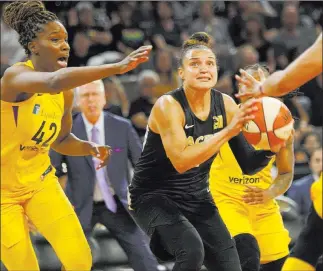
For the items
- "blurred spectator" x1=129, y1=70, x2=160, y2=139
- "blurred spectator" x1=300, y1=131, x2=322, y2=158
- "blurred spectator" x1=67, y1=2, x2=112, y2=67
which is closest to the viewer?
"blurred spectator" x1=300, y1=131, x2=322, y2=158

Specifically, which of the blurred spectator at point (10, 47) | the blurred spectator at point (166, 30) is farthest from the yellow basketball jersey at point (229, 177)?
the blurred spectator at point (166, 30)

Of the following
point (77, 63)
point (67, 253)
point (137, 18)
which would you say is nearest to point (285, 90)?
point (67, 253)

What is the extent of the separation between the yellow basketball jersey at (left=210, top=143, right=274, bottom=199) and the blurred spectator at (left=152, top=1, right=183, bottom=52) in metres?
5.13

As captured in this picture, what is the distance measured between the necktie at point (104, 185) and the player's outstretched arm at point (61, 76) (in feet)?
7.34

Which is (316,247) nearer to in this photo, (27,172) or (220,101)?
(220,101)

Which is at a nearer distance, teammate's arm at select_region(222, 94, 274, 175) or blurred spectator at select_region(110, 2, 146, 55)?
teammate's arm at select_region(222, 94, 274, 175)

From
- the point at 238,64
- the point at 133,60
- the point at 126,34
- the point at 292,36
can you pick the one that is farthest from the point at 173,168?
the point at 292,36

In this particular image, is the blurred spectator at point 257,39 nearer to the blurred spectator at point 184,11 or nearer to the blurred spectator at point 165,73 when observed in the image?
the blurred spectator at point 184,11

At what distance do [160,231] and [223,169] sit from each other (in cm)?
112

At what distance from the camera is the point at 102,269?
26.3 feet

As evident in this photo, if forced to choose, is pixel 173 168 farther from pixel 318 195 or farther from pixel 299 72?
pixel 299 72

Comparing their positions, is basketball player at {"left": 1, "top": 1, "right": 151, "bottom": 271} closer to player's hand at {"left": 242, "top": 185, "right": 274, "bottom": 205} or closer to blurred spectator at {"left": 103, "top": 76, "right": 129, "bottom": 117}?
player's hand at {"left": 242, "top": 185, "right": 274, "bottom": 205}

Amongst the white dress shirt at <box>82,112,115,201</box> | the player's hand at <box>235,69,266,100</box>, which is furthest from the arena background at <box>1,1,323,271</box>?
the player's hand at <box>235,69,266,100</box>

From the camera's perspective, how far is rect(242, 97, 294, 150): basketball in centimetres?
510
